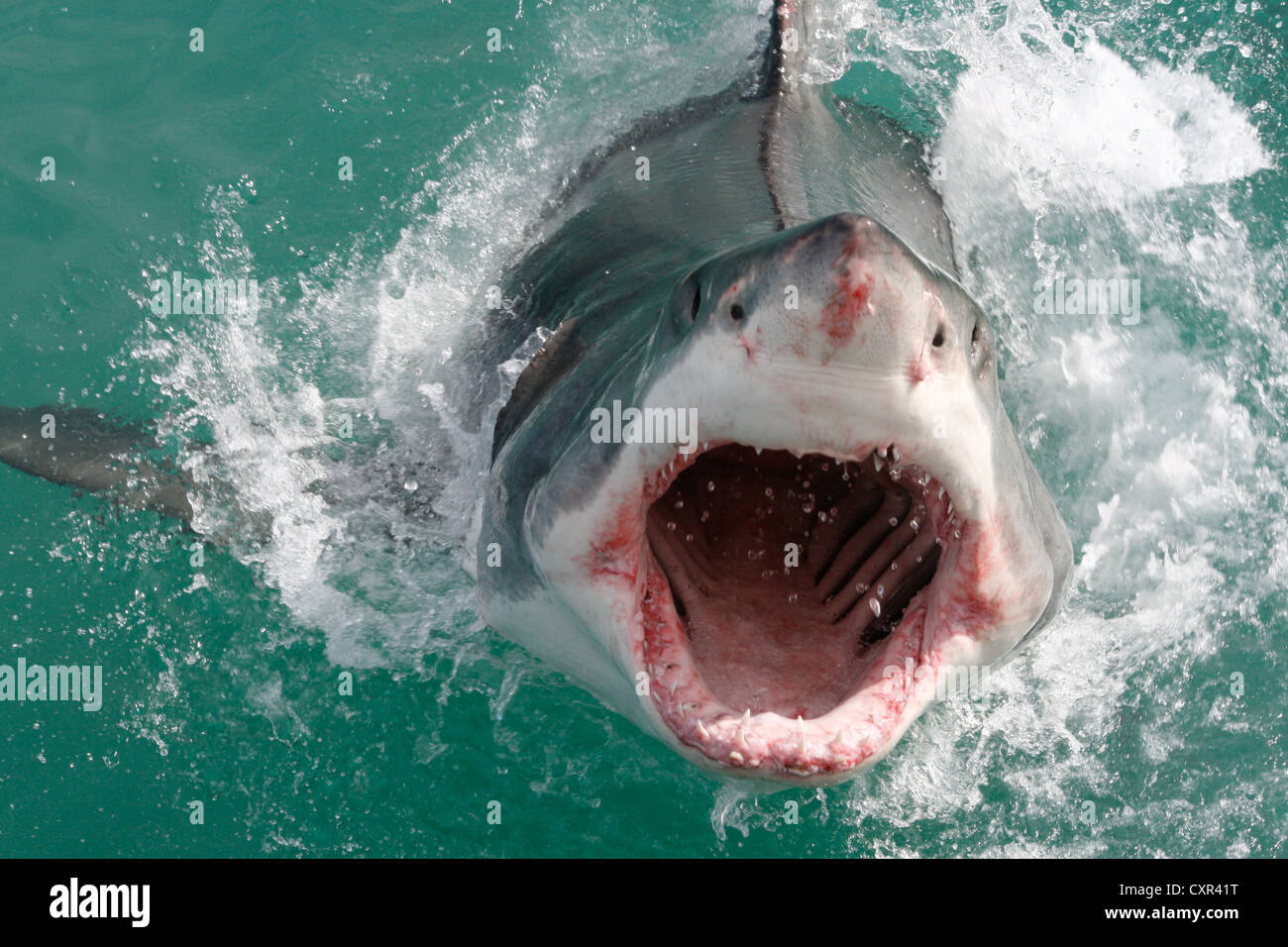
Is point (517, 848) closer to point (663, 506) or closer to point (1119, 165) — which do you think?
point (663, 506)

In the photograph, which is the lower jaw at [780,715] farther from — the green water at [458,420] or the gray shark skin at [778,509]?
the green water at [458,420]

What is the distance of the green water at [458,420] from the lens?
336 cm

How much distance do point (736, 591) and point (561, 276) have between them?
1737mm

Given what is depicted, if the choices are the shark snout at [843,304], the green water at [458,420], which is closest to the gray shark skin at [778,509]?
the shark snout at [843,304]

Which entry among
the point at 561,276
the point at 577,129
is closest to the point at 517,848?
the point at 561,276

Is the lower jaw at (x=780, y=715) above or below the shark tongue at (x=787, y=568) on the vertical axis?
below

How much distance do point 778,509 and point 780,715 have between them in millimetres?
618

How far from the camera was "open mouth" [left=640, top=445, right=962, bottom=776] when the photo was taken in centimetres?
198

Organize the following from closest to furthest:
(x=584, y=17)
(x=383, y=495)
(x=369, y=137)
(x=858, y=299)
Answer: (x=858, y=299) → (x=383, y=495) → (x=369, y=137) → (x=584, y=17)

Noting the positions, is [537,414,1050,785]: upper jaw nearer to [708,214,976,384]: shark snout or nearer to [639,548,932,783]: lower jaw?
[639,548,932,783]: lower jaw

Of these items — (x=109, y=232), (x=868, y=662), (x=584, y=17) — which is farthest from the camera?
(x=584, y=17)

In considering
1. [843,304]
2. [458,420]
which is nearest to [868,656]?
[843,304]

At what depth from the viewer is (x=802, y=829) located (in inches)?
131

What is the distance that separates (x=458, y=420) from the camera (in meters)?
3.79
